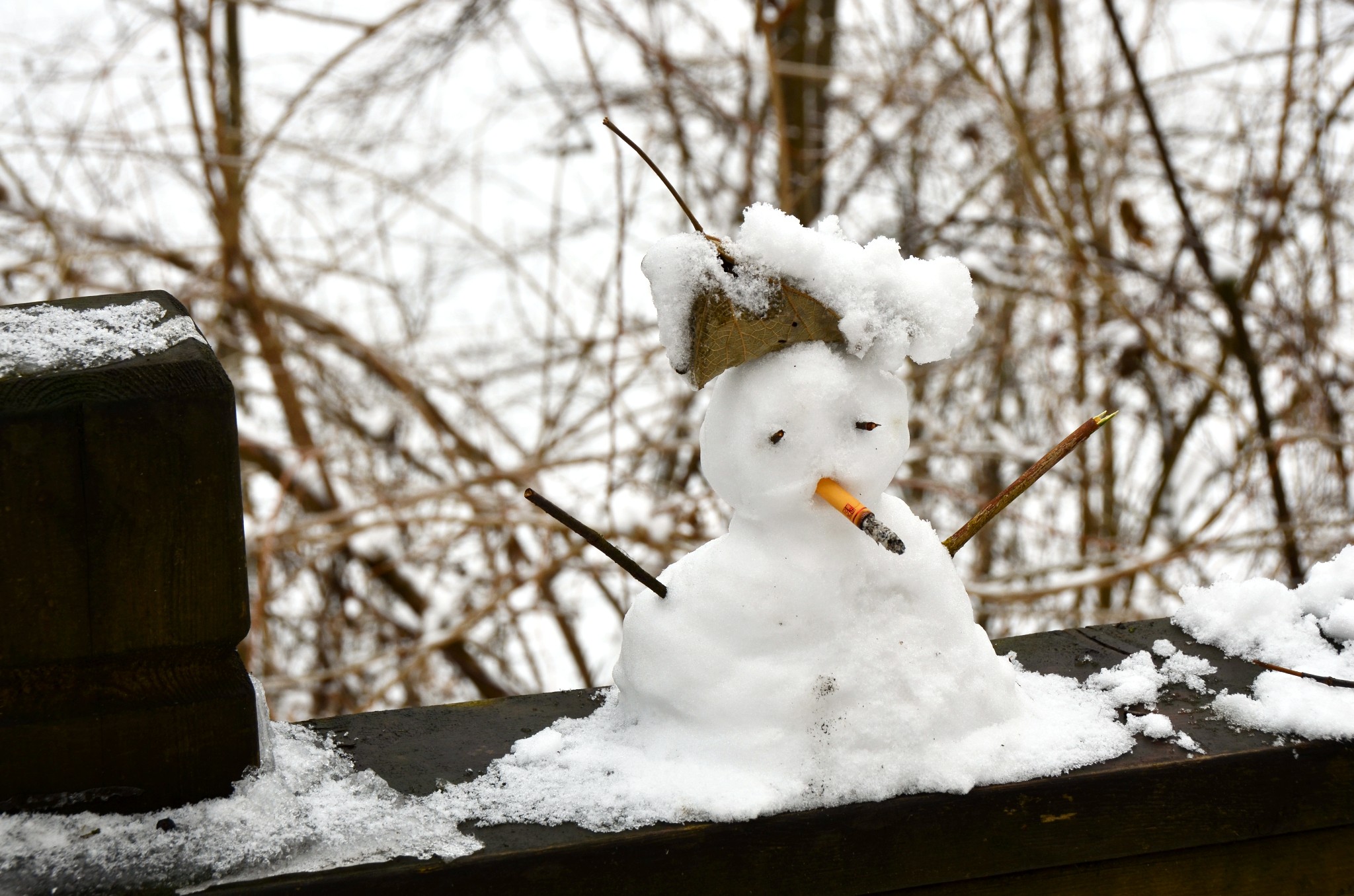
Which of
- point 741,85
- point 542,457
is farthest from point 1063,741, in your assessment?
point 741,85

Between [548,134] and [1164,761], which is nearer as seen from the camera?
[1164,761]

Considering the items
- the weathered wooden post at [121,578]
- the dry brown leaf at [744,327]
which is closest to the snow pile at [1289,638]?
the dry brown leaf at [744,327]

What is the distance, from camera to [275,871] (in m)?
0.85

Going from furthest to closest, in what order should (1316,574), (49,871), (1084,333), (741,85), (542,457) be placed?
(741,85), (1084,333), (542,457), (1316,574), (49,871)

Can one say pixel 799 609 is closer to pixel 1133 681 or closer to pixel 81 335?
pixel 1133 681

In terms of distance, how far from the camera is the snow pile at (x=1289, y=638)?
104 cm

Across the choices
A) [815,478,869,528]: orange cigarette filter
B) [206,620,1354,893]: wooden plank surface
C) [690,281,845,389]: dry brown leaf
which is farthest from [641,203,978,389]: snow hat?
[206,620,1354,893]: wooden plank surface

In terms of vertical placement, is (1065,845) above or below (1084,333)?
below

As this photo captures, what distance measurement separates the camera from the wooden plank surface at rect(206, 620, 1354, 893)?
881 millimetres

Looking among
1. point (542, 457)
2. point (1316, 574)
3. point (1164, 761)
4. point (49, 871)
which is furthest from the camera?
point (542, 457)

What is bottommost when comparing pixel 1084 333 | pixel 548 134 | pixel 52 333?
pixel 52 333

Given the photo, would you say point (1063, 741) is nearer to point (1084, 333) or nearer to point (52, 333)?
point (52, 333)

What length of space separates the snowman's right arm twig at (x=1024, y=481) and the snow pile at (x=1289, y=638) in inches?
11.0

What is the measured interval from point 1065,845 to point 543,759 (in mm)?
450
